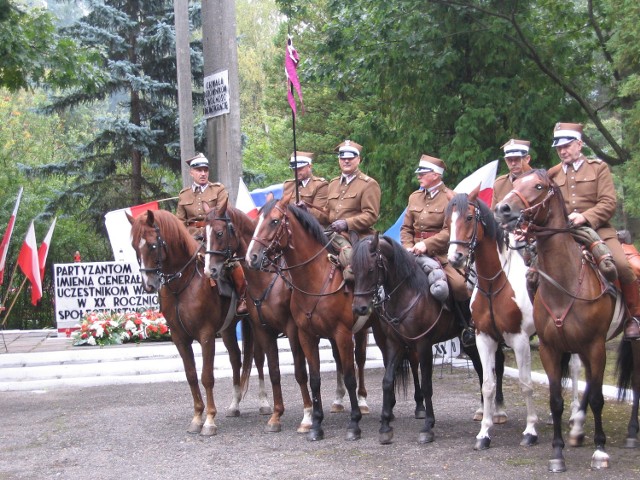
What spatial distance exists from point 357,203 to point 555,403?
351 cm

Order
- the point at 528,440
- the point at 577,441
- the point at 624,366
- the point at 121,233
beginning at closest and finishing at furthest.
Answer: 1. the point at 577,441
2. the point at 528,440
3. the point at 624,366
4. the point at 121,233

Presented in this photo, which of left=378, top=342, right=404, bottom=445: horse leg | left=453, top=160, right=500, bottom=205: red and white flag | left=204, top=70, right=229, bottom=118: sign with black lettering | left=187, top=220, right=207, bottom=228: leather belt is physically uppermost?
left=204, top=70, right=229, bottom=118: sign with black lettering

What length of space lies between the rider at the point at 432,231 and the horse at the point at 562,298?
188cm

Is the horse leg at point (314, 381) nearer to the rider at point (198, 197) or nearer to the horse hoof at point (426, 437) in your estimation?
the horse hoof at point (426, 437)

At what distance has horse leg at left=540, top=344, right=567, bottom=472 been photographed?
7.67 metres

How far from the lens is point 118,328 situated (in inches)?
645

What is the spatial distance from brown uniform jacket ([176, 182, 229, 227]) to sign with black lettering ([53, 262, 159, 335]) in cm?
580

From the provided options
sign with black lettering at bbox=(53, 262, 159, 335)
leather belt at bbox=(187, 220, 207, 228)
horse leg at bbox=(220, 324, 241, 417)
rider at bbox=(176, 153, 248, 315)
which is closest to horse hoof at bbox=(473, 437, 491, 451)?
horse leg at bbox=(220, 324, 241, 417)

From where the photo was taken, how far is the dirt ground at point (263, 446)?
26.5ft

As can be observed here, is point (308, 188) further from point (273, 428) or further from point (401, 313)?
point (273, 428)

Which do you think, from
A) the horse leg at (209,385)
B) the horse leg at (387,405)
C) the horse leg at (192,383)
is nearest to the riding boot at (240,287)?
the horse leg at (209,385)

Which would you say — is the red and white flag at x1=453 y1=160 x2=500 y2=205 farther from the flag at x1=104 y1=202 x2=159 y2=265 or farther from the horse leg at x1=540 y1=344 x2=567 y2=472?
the flag at x1=104 y1=202 x2=159 y2=265

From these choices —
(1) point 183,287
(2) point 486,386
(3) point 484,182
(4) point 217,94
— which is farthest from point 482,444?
(4) point 217,94

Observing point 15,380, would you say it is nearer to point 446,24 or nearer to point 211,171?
point 211,171
